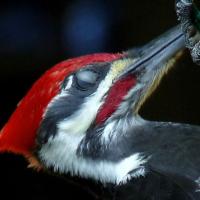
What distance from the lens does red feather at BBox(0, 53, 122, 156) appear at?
1.31 meters

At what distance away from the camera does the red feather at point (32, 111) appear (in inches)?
51.4

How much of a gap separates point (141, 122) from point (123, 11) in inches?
18.1

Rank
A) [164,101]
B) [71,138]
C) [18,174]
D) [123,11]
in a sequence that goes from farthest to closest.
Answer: [18,174] → [123,11] → [164,101] → [71,138]

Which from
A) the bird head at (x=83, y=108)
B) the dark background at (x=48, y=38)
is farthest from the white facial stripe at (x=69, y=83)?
the dark background at (x=48, y=38)

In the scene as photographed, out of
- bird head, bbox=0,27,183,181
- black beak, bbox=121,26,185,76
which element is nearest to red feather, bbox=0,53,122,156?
bird head, bbox=0,27,183,181

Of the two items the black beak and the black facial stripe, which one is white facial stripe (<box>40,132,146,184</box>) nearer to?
the black facial stripe

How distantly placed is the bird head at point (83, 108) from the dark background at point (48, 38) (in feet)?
0.88

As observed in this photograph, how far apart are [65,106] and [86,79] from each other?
69mm

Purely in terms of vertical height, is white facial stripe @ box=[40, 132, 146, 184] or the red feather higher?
the red feather

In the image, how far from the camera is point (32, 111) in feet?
4.29

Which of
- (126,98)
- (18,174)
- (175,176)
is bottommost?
(18,174)

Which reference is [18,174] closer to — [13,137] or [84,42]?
[84,42]

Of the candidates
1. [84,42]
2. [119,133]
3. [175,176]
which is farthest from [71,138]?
[84,42]

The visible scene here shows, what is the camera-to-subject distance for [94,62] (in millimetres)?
1358
